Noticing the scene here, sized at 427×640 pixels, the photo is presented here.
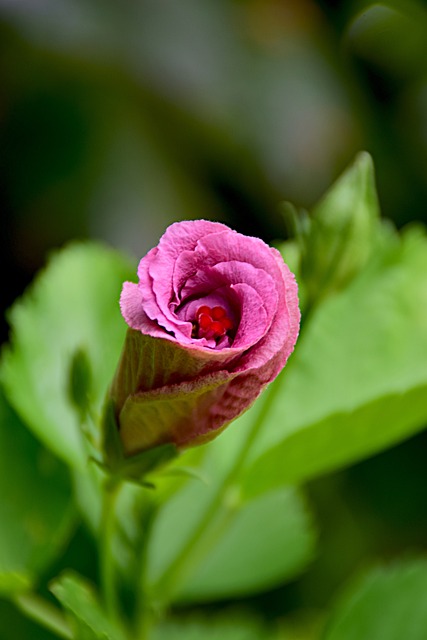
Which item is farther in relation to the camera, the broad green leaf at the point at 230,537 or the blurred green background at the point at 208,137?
the blurred green background at the point at 208,137

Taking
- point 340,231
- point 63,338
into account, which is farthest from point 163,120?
point 340,231

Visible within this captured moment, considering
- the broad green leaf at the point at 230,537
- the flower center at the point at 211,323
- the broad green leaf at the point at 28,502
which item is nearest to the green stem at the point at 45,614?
the broad green leaf at the point at 28,502

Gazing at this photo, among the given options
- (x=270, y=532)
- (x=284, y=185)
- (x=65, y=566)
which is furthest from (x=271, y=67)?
(x=65, y=566)

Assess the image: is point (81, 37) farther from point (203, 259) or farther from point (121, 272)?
point (203, 259)

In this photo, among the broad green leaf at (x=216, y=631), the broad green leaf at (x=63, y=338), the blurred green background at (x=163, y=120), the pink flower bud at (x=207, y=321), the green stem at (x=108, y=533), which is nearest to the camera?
the pink flower bud at (x=207, y=321)

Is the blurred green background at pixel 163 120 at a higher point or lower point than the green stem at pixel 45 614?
higher

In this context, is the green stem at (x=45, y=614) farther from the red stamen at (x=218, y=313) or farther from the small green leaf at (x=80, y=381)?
the red stamen at (x=218, y=313)

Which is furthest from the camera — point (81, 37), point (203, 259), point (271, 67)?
point (271, 67)
